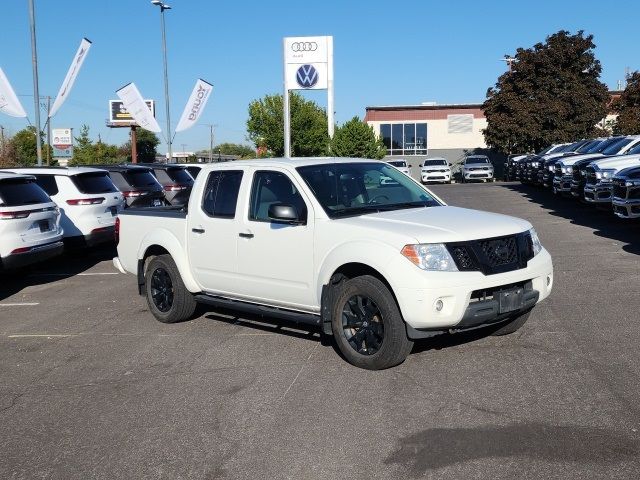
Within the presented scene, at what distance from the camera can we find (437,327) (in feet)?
18.6

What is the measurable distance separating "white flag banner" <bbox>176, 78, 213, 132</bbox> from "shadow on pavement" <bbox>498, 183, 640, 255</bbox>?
15143 millimetres

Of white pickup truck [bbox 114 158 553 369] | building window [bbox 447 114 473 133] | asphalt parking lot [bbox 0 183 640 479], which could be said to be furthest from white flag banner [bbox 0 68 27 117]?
building window [bbox 447 114 473 133]

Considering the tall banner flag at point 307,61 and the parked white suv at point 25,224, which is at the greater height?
the tall banner flag at point 307,61

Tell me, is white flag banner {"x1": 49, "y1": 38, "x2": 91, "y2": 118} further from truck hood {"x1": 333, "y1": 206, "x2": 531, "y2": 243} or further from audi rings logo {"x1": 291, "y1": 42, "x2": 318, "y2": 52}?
truck hood {"x1": 333, "y1": 206, "x2": 531, "y2": 243}

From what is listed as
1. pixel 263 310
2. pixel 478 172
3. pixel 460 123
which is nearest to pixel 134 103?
pixel 478 172

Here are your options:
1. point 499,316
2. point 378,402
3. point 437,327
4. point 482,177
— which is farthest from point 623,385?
point 482,177

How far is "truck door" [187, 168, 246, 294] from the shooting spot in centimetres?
729

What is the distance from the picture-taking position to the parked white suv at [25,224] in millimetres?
10562

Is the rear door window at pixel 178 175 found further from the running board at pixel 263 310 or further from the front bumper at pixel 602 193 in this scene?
the running board at pixel 263 310

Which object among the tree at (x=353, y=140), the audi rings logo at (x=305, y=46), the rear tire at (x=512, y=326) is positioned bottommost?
the rear tire at (x=512, y=326)

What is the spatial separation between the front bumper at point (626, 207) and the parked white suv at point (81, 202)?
925 centimetres

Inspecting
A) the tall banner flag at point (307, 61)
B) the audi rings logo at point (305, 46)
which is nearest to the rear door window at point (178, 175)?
the tall banner flag at point (307, 61)

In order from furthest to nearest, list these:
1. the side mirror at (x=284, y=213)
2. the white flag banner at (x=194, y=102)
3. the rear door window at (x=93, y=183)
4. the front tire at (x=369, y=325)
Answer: the white flag banner at (x=194, y=102) → the rear door window at (x=93, y=183) → the side mirror at (x=284, y=213) → the front tire at (x=369, y=325)

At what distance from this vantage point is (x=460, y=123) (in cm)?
5634
